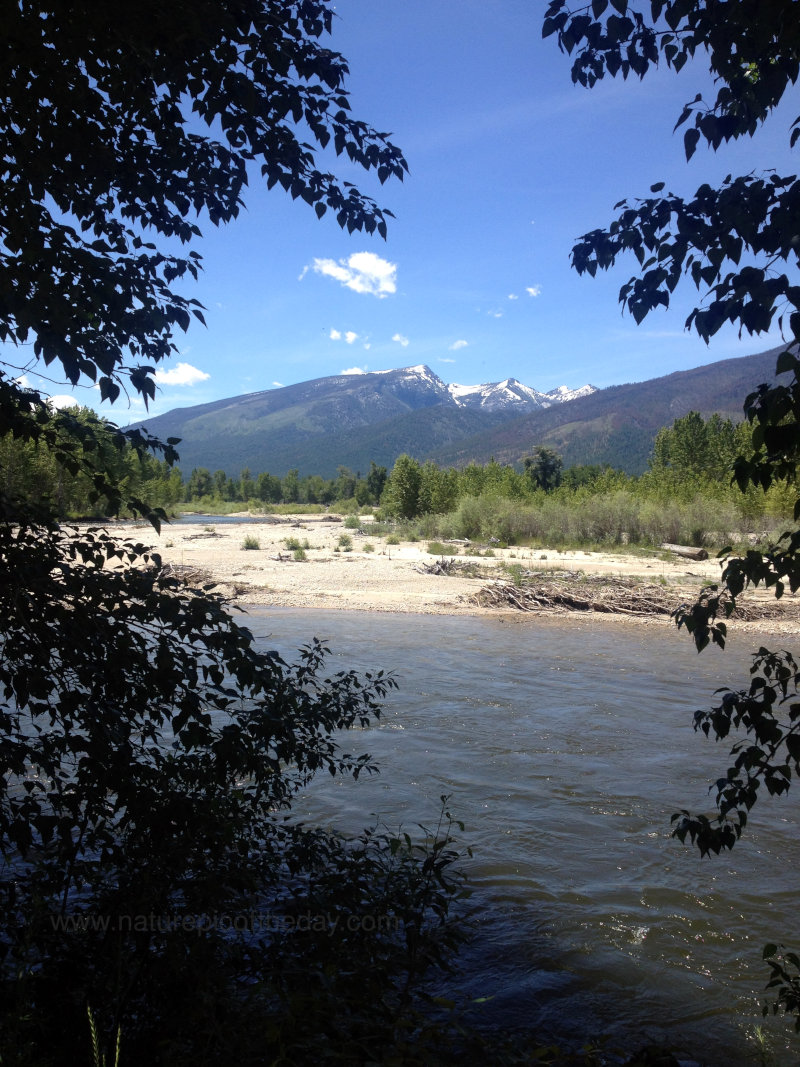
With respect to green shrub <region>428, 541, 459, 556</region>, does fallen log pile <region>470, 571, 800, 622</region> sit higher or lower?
lower

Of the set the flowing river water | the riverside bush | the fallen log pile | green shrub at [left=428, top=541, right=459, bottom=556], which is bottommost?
the flowing river water

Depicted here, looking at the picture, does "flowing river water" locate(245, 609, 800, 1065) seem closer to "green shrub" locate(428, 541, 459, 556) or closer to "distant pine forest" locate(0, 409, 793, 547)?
"distant pine forest" locate(0, 409, 793, 547)

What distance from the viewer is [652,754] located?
8.45m

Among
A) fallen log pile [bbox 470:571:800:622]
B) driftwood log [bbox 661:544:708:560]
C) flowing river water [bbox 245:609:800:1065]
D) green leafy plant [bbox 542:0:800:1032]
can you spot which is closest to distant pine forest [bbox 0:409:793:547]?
driftwood log [bbox 661:544:708:560]

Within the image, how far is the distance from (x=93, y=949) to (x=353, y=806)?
372 cm

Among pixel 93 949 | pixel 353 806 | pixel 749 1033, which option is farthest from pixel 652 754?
pixel 93 949

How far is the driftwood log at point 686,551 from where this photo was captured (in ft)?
107

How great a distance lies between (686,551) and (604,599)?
16120 mm

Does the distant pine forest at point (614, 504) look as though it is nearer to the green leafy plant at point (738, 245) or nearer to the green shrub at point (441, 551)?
the green shrub at point (441, 551)

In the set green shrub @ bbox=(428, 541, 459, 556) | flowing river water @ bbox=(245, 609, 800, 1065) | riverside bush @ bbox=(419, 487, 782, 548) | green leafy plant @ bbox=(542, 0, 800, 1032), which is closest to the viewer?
green leafy plant @ bbox=(542, 0, 800, 1032)

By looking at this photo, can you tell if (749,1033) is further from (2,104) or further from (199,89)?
(2,104)

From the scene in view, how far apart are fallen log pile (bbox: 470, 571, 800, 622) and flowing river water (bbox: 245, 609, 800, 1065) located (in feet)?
22.2

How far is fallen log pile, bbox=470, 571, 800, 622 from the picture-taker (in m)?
18.9

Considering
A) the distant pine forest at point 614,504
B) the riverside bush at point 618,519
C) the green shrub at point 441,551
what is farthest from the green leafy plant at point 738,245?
the riverside bush at point 618,519
